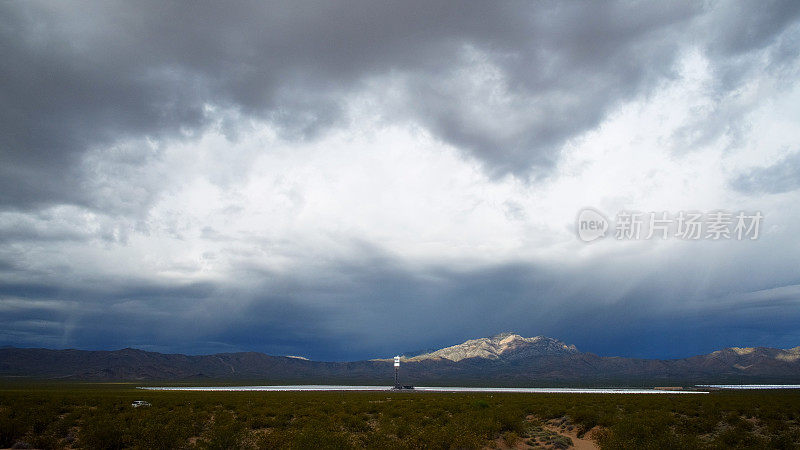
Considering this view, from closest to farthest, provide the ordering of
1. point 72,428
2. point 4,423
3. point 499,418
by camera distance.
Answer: point 4,423 < point 72,428 < point 499,418

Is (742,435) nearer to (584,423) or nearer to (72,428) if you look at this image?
(584,423)

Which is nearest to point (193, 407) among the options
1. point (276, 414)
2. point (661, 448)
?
point (276, 414)

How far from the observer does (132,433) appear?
2247cm

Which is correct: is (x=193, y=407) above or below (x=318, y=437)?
below

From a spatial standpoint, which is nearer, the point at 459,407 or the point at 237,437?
the point at 237,437

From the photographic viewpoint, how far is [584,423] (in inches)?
1241

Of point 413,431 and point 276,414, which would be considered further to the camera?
point 276,414

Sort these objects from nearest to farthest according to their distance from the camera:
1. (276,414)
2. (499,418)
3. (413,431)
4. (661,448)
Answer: (661,448) < (413,431) < (499,418) < (276,414)

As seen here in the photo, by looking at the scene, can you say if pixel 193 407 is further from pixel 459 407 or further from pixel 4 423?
pixel 459 407

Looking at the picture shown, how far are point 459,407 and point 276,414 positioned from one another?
643 inches

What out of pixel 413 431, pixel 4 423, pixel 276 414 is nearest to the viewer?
pixel 4 423

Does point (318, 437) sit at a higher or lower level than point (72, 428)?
higher

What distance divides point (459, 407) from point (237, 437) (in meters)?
24.0

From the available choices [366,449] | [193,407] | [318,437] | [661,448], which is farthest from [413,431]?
[193,407]
